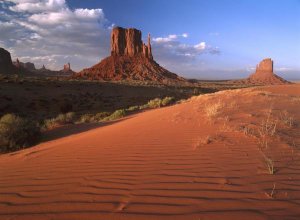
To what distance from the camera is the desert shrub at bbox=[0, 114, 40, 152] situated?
8.62 meters

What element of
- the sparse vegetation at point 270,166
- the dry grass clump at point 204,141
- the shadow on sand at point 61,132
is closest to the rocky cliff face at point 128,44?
the shadow on sand at point 61,132

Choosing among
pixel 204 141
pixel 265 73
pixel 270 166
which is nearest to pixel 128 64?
pixel 265 73

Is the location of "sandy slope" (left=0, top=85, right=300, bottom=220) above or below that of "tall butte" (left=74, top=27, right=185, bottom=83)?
below

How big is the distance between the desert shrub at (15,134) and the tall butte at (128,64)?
6218 cm

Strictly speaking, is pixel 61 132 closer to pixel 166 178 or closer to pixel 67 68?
pixel 166 178

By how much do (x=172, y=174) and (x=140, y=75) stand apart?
73.2m

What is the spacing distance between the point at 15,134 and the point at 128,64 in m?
77.7

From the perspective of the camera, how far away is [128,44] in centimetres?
9406

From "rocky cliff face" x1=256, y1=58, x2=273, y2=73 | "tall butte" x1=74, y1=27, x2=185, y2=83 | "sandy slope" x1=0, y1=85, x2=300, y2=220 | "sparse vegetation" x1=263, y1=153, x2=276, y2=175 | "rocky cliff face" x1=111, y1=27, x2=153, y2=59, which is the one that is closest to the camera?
"sandy slope" x1=0, y1=85, x2=300, y2=220

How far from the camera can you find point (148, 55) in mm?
91562

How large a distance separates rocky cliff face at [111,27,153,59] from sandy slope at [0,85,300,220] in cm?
8686

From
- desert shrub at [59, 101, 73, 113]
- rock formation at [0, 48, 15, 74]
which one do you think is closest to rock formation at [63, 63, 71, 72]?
rock formation at [0, 48, 15, 74]

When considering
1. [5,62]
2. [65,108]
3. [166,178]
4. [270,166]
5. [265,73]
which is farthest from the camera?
[265,73]

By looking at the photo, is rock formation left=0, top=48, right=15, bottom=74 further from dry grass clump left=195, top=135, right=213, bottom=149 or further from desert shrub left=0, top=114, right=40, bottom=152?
dry grass clump left=195, top=135, right=213, bottom=149
